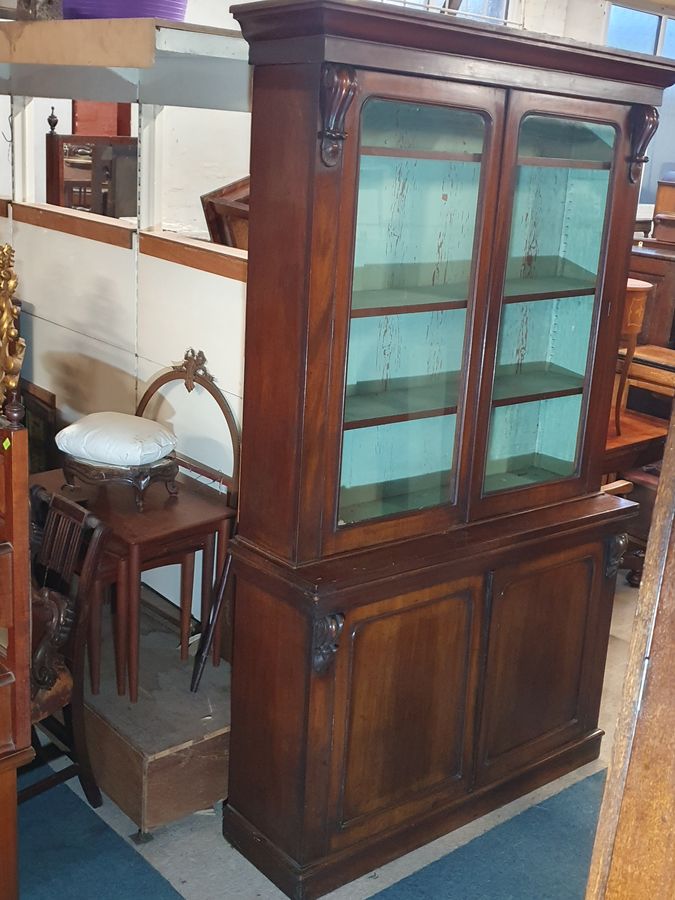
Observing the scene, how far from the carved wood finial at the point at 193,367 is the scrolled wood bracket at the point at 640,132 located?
1381 mm

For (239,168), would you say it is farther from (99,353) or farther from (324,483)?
(324,483)

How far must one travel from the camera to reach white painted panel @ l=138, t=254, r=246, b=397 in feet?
10.3

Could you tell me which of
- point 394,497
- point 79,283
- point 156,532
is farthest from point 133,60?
point 394,497

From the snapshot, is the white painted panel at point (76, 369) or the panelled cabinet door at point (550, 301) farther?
the white painted panel at point (76, 369)

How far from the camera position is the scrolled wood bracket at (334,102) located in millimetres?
2177

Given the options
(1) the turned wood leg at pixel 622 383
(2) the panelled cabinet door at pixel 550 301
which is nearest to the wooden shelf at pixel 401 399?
(2) the panelled cabinet door at pixel 550 301

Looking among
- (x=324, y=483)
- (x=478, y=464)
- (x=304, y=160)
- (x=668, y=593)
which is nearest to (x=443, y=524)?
(x=478, y=464)

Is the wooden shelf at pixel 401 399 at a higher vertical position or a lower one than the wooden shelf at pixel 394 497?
higher

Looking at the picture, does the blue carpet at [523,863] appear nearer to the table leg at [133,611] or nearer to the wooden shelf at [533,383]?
the table leg at [133,611]

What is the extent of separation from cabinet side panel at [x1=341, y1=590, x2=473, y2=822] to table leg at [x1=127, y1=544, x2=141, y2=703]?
2.21 ft

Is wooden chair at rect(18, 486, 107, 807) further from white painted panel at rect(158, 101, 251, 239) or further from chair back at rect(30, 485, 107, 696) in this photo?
white painted panel at rect(158, 101, 251, 239)

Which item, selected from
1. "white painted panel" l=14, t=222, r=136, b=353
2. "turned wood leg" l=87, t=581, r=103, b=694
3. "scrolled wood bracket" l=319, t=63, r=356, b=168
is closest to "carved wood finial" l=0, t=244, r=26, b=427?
"scrolled wood bracket" l=319, t=63, r=356, b=168

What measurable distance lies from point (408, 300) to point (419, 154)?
35 centimetres

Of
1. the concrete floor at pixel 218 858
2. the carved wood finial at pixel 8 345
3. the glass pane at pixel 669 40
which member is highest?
the glass pane at pixel 669 40
